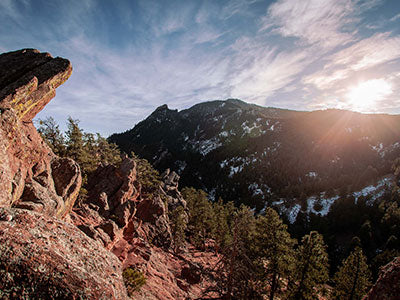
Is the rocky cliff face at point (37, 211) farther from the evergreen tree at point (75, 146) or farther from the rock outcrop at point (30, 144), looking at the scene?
the evergreen tree at point (75, 146)

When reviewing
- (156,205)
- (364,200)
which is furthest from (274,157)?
(156,205)

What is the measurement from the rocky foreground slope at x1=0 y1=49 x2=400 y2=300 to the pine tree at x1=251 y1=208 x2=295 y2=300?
30.2 ft

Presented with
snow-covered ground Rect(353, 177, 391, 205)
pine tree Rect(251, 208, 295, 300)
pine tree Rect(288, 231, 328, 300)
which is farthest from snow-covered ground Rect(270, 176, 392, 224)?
pine tree Rect(251, 208, 295, 300)

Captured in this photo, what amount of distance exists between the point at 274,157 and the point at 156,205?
583ft

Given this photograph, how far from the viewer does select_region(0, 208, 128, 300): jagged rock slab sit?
5605mm

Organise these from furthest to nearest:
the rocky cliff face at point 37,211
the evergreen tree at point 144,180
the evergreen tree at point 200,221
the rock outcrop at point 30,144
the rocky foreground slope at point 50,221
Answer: the evergreen tree at point 200,221
the evergreen tree at point 144,180
the rock outcrop at point 30,144
the rocky foreground slope at point 50,221
the rocky cliff face at point 37,211

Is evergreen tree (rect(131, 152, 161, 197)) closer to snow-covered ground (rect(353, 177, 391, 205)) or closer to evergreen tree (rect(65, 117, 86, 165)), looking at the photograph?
evergreen tree (rect(65, 117, 86, 165))

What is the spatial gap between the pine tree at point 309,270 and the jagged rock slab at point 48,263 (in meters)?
22.2

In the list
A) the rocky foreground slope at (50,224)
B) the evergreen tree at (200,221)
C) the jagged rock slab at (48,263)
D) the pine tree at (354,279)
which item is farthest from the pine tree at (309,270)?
the evergreen tree at (200,221)

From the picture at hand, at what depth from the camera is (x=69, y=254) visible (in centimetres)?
742

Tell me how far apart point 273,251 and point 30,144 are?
27.3 m

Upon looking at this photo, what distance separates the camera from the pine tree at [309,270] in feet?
69.0

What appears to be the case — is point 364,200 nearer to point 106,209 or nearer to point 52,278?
point 106,209

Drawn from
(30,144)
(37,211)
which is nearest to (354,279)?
(37,211)
